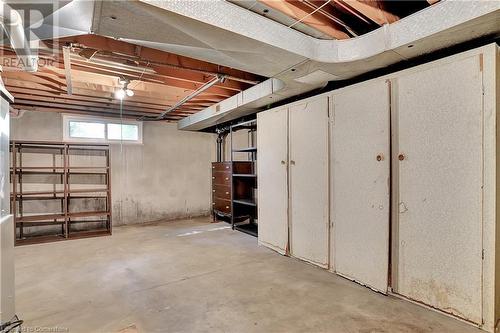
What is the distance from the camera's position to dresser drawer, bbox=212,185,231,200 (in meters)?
5.35

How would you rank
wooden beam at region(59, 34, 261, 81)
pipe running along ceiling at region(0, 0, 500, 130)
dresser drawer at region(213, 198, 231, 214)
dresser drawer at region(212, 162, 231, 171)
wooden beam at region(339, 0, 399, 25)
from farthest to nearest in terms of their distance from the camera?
dresser drawer at region(213, 198, 231, 214) → dresser drawer at region(212, 162, 231, 171) → wooden beam at region(59, 34, 261, 81) → wooden beam at region(339, 0, 399, 25) → pipe running along ceiling at region(0, 0, 500, 130)

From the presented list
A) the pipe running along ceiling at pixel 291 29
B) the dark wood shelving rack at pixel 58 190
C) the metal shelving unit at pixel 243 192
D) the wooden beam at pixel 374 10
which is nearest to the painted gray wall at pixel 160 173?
the dark wood shelving rack at pixel 58 190

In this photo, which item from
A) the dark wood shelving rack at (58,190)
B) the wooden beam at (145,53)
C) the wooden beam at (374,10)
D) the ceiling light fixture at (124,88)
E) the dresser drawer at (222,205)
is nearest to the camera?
the wooden beam at (374,10)

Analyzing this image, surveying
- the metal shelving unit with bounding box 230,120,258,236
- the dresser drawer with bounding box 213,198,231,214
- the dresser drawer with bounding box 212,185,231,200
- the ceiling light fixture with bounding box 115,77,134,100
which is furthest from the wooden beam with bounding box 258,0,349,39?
the dresser drawer with bounding box 213,198,231,214

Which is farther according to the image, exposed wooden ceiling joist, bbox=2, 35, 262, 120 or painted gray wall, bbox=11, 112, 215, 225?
painted gray wall, bbox=11, 112, 215, 225

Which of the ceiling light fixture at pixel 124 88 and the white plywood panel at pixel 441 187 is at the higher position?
the ceiling light fixture at pixel 124 88

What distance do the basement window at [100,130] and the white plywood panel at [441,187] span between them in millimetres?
5211

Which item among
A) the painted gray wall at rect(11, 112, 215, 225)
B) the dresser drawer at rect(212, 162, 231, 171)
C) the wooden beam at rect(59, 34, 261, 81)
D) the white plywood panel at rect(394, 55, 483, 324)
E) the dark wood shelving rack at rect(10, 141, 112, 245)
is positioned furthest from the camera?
the painted gray wall at rect(11, 112, 215, 225)

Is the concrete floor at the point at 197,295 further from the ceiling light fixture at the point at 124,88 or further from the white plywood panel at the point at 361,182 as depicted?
the ceiling light fixture at the point at 124,88

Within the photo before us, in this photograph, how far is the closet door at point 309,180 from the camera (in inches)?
122

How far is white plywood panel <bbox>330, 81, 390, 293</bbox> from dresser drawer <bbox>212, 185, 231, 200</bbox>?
272 cm

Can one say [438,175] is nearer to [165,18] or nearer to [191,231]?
[165,18]

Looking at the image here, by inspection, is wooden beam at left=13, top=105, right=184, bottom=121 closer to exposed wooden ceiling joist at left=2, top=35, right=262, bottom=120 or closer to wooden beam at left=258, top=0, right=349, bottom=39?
exposed wooden ceiling joist at left=2, top=35, right=262, bottom=120

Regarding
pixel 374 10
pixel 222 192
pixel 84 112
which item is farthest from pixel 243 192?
pixel 374 10
